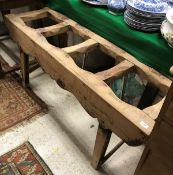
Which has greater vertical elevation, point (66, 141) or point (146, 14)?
point (146, 14)

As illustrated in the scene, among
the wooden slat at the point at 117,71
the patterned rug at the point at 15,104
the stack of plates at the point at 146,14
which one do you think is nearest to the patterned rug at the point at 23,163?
the patterned rug at the point at 15,104

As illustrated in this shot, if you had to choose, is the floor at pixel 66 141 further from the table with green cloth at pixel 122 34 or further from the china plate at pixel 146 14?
the china plate at pixel 146 14

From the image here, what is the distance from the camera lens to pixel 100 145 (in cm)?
115

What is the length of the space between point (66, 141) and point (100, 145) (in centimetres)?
33

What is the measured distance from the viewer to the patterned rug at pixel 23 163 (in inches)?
48.8

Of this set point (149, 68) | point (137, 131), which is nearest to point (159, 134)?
point (137, 131)

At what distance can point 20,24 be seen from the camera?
4.55ft

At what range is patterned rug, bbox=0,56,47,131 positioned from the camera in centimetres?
152

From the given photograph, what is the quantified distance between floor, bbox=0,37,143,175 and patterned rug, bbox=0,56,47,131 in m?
0.05

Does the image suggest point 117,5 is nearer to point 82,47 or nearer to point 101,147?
point 82,47

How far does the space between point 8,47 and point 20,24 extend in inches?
33.2

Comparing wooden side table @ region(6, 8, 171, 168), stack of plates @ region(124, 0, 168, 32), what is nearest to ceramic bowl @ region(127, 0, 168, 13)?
stack of plates @ region(124, 0, 168, 32)

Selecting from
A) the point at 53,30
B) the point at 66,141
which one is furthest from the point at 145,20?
the point at 66,141

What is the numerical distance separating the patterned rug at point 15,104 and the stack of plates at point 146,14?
849mm
